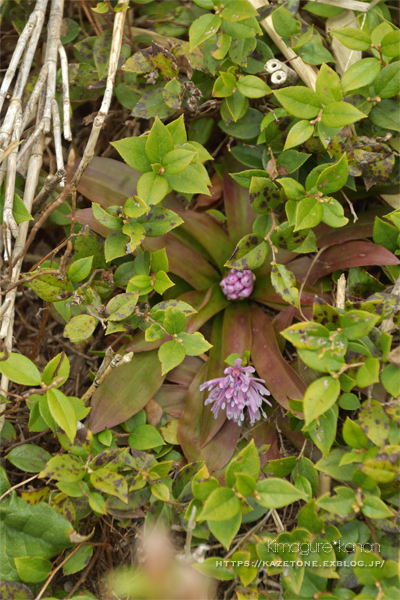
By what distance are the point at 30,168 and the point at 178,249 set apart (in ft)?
1.71

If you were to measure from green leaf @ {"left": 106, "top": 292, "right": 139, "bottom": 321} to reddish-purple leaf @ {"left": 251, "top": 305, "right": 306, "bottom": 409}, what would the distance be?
0.41 metres

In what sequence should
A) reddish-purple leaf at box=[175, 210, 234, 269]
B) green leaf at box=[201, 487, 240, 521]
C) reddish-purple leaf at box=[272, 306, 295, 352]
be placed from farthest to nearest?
reddish-purple leaf at box=[175, 210, 234, 269] < reddish-purple leaf at box=[272, 306, 295, 352] < green leaf at box=[201, 487, 240, 521]

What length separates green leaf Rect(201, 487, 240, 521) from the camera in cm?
95

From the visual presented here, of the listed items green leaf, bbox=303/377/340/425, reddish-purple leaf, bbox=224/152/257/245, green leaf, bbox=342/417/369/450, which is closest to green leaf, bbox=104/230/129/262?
reddish-purple leaf, bbox=224/152/257/245

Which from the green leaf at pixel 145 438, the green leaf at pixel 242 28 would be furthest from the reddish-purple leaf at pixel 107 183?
the green leaf at pixel 145 438

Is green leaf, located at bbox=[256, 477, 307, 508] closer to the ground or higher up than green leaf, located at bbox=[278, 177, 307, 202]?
closer to the ground

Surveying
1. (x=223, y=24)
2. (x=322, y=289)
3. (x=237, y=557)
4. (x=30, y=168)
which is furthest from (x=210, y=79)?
(x=237, y=557)

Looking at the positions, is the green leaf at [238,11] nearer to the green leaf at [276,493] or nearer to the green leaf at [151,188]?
the green leaf at [151,188]

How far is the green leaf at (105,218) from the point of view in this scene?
1.19m

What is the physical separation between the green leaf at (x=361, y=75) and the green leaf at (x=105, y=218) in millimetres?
712

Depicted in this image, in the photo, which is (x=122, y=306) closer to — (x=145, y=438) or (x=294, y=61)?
(x=145, y=438)

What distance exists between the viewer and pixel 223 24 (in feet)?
4.12

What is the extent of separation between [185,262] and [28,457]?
0.74 metres

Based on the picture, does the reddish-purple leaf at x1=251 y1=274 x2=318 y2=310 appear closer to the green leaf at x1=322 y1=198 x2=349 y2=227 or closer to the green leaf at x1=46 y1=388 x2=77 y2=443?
the green leaf at x1=322 y1=198 x2=349 y2=227
